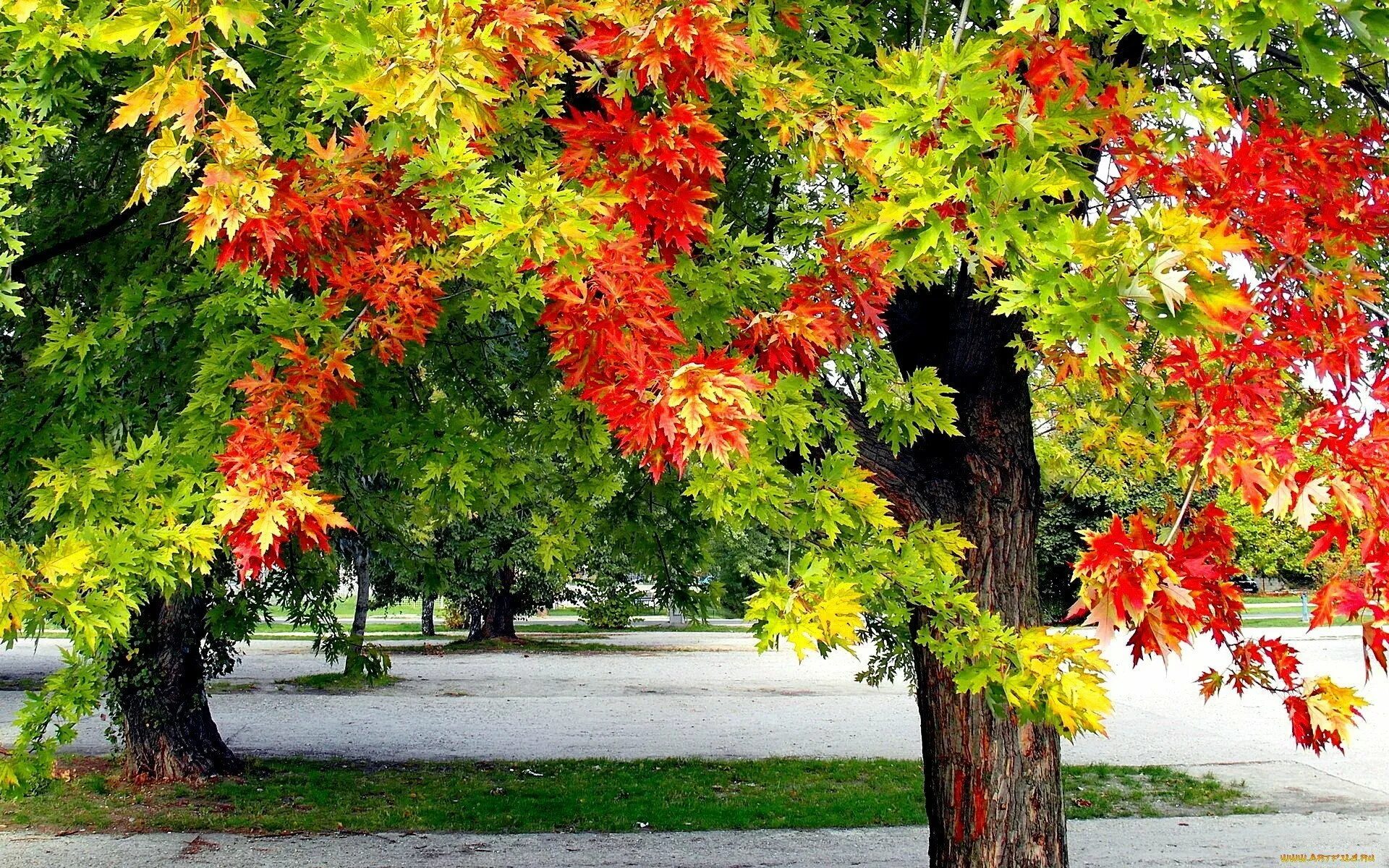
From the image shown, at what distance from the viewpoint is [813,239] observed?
13.8 ft

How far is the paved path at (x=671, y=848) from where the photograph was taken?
7711 mm

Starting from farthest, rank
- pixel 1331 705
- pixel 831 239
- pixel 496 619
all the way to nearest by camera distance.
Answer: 1. pixel 496 619
2. pixel 831 239
3. pixel 1331 705

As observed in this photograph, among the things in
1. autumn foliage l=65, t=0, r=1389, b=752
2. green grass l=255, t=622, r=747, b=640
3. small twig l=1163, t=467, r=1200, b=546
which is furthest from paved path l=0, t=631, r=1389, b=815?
green grass l=255, t=622, r=747, b=640

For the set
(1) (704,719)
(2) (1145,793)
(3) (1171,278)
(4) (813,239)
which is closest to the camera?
(3) (1171,278)

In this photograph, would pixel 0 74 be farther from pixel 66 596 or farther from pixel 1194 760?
pixel 1194 760

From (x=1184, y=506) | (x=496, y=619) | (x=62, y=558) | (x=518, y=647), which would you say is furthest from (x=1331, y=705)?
(x=496, y=619)

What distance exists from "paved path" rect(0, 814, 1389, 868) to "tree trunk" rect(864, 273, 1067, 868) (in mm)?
2598

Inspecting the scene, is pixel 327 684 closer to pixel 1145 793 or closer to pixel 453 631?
pixel 1145 793

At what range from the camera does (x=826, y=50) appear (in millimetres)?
4270

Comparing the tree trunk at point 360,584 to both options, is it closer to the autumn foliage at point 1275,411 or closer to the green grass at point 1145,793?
the autumn foliage at point 1275,411

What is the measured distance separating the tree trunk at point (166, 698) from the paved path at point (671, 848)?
5.92 ft

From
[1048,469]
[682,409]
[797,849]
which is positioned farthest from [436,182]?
[797,849]

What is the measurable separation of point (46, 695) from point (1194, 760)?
11.5 m

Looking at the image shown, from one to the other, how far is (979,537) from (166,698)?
834 centimetres
